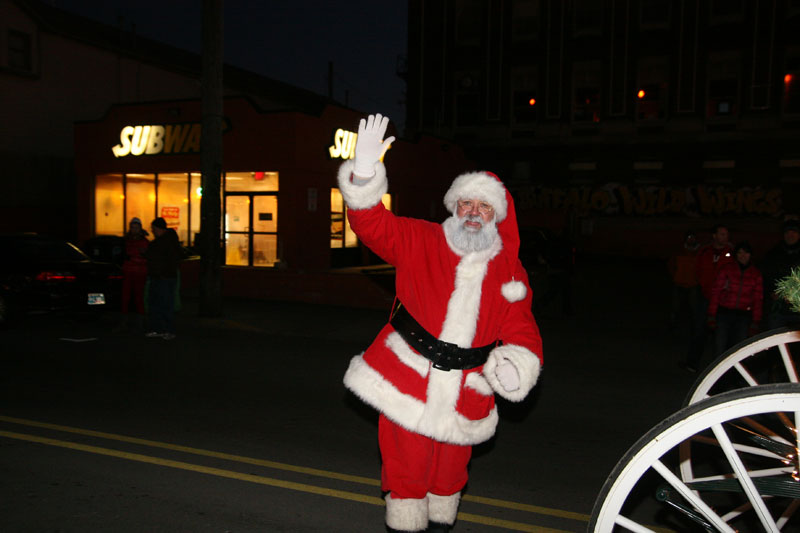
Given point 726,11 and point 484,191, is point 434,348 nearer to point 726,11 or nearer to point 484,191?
point 484,191

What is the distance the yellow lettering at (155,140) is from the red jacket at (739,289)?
17.5m

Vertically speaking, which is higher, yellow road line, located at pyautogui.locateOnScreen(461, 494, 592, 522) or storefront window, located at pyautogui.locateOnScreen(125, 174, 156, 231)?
storefront window, located at pyautogui.locateOnScreen(125, 174, 156, 231)

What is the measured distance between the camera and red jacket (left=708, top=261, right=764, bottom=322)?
7.54 m

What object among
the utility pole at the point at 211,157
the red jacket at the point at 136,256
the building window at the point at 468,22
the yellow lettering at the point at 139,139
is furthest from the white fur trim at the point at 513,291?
the building window at the point at 468,22

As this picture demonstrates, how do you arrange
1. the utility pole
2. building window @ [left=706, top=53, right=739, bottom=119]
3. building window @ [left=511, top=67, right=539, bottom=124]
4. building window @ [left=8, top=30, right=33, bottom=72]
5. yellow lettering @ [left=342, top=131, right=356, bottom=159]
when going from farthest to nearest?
building window @ [left=511, top=67, right=539, bottom=124] < building window @ [left=706, top=53, right=739, bottom=119] < building window @ [left=8, top=30, right=33, bottom=72] < yellow lettering @ [left=342, top=131, right=356, bottom=159] < the utility pole

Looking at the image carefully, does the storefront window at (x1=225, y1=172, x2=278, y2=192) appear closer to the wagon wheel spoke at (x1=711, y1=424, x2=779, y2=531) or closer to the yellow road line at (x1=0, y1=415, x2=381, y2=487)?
the yellow road line at (x1=0, y1=415, x2=381, y2=487)

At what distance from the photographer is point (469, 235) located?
11.0ft

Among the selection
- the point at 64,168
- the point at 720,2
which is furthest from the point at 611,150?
the point at 64,168

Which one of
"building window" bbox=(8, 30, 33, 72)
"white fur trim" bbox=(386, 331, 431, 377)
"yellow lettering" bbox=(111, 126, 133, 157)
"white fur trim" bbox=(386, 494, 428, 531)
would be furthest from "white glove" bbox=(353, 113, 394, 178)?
"building window" bbox=(8, 30, 33, 72)

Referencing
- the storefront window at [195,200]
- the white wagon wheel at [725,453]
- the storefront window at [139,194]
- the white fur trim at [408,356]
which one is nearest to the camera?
the white wagon wheel at [725,453]

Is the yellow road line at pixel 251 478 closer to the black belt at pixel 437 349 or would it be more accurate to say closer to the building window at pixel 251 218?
the black belt at pixel 437 349

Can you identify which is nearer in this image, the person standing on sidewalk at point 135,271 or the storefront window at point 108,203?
the person standing on sidewalk at point 135,271

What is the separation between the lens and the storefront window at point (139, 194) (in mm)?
22094

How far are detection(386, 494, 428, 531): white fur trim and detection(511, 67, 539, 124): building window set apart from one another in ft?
105
